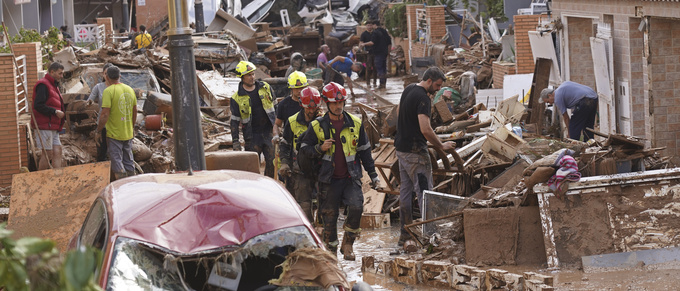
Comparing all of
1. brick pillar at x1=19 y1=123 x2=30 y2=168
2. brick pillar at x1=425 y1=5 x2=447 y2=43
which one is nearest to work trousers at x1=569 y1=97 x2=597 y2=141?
brick pillar at x1=19 y1=123 x2=30 y2=168

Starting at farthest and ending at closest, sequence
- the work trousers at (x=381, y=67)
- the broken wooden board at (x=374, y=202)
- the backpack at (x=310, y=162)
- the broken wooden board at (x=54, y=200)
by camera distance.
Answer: the work trousers at (x=381, y=67), the broken wooden board at (x=374, y=202), the broken wooden board at (x=54, y=200), the backpack at (x=310, y=162)

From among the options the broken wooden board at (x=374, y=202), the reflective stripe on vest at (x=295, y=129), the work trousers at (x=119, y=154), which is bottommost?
the broken wooden board at (x=374, y=202)

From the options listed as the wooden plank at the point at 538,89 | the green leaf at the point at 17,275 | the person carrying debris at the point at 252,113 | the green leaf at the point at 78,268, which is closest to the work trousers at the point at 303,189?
the person carrying debris at the point at 252,113

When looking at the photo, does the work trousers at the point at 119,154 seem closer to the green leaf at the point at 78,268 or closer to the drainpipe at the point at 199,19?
the green leaf at the point at 78,268

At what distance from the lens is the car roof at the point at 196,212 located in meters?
5.23

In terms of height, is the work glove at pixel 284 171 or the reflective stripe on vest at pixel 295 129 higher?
the reflective stripe on vest at pixel 295 129

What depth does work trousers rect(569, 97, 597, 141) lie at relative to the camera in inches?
492

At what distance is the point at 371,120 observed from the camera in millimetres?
13211

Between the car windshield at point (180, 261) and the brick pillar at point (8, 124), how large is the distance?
7697 mm

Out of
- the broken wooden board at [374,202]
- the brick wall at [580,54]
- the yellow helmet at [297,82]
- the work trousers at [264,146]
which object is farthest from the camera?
the brick wall at [580,54]

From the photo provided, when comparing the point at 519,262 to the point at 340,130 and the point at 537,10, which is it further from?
the point at 537,10

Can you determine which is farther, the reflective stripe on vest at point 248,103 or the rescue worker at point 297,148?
the reflective stripe on vest at point 248,103

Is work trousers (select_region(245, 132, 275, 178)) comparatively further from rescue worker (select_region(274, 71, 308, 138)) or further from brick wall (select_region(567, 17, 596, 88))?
brick wall (select_region(567, 17, 596, 88))

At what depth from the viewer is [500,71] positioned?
730 inches
